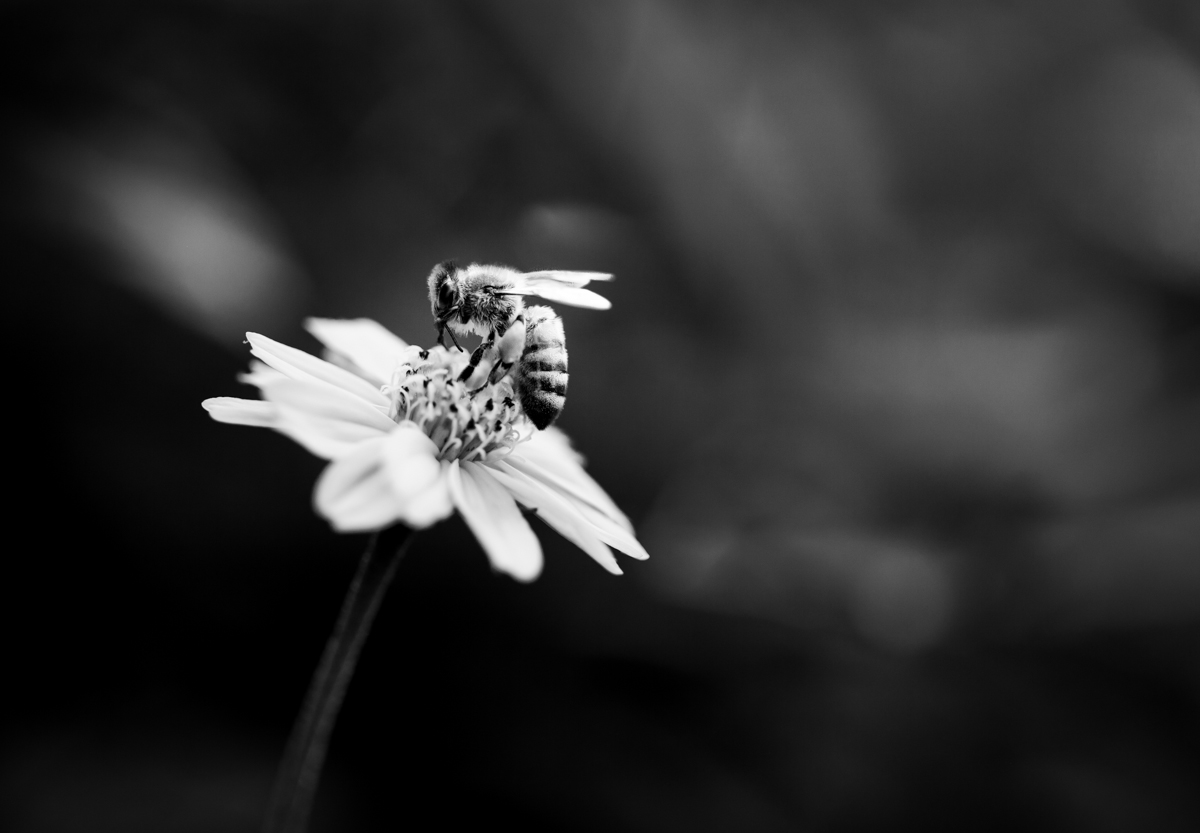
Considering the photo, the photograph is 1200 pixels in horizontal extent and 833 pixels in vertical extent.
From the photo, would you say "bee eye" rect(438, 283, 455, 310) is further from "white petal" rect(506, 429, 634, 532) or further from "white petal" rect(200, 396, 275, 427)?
"white petal" rect(200, 396, 275, 427)

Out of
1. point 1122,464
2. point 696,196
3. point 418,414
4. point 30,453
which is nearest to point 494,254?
point 696,196

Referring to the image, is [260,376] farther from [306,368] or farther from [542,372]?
[542,372]

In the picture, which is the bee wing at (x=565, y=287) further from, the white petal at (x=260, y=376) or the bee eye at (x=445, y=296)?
the white petal at (x=260, y=376)

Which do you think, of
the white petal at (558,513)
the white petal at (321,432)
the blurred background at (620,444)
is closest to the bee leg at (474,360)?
the white petal at (558,513)

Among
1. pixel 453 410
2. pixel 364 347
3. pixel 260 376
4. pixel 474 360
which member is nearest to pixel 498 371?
pixel 474 360

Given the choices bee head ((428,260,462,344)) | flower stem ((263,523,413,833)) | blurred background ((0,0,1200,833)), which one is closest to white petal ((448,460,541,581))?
flower stem ((263,523,413,833))

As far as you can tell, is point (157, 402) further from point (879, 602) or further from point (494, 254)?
point (879, 602)
